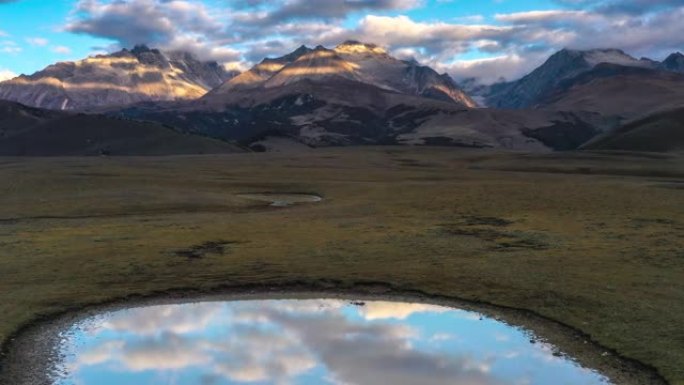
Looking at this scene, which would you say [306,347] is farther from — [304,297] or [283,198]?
[283,198]

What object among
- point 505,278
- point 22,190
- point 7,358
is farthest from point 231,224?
point 22,190

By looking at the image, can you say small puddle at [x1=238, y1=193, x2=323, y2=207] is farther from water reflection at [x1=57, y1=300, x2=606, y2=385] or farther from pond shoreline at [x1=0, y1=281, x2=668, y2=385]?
water reflection at [x1=57, y1=300, x2=606, y2=385]

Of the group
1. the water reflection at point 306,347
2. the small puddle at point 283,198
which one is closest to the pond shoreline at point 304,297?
the water reflection at point 306,347

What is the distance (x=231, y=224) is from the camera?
210 feet

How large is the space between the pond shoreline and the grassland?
0.64 metres

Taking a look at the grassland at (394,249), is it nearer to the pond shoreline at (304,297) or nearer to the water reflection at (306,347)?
the pond shoreline at (304,297)

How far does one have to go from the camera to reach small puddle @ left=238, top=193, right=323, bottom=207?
9094 centimetres

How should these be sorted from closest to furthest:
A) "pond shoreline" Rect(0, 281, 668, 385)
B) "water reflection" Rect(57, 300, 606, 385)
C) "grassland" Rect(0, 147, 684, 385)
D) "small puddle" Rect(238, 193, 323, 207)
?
"pond shoreline" Rect(0, 281, 668, 385) → "water reflection" Rect(57, 300, 606, 385) → "grassland" Rect(0, 147, 684, 385) → "small puddle" Rect(238, 193, 323, 207)

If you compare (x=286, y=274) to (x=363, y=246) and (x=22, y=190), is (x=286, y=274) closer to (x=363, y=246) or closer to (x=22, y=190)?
(x=363, y=246)

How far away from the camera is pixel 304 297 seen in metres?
38.8

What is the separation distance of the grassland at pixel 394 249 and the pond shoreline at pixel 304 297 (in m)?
0.64

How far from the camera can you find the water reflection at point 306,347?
26.5m

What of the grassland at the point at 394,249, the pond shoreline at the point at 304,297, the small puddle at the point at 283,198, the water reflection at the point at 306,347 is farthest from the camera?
the small puddle at the point at 283,198

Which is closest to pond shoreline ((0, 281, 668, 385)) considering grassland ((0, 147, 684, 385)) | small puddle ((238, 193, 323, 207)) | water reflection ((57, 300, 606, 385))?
grassland ((0, 147, 684, 385))
